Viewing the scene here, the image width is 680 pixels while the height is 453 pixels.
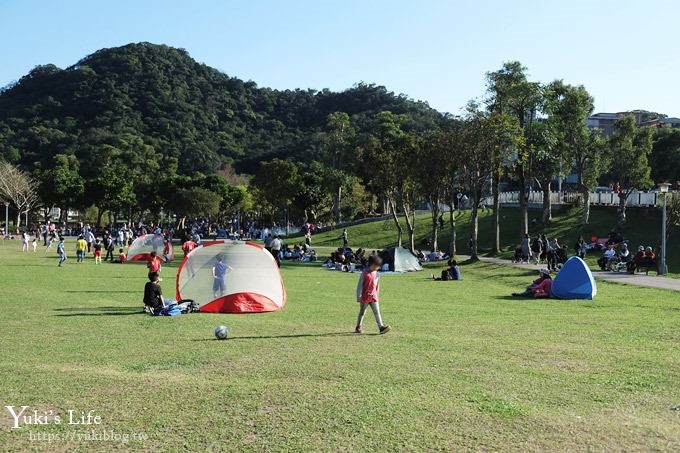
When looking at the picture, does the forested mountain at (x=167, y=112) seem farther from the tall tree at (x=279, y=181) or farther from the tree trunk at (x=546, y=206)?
the tree trunk at (x=546, y=206)

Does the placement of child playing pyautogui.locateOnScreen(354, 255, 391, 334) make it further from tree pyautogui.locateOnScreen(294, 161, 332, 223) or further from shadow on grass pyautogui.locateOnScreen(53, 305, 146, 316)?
tree pyautogui.locateOnScreen(294, 161, 332, 223)

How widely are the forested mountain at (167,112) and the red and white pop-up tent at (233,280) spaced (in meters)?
80.3

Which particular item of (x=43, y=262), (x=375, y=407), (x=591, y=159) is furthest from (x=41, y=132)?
(x=375, y=407)

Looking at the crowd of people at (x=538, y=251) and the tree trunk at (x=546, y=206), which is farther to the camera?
the tree trunk at (x=546, y=206)

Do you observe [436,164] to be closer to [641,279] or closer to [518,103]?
[518,103]

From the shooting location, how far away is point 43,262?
33062 millimetres

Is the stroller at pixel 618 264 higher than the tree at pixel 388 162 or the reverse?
the reverse

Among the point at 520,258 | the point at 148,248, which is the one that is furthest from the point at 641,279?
the point at 148,248

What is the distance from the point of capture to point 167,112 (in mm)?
132875

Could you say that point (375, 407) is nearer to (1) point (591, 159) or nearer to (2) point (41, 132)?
(1) point (591, 159)

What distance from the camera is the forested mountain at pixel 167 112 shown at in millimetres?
107438

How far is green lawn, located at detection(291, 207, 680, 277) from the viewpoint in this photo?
128 feet

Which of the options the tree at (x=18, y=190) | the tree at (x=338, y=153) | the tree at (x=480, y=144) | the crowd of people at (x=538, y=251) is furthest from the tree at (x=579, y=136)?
the tree at (x=18, y=190)

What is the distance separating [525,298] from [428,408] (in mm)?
12679
